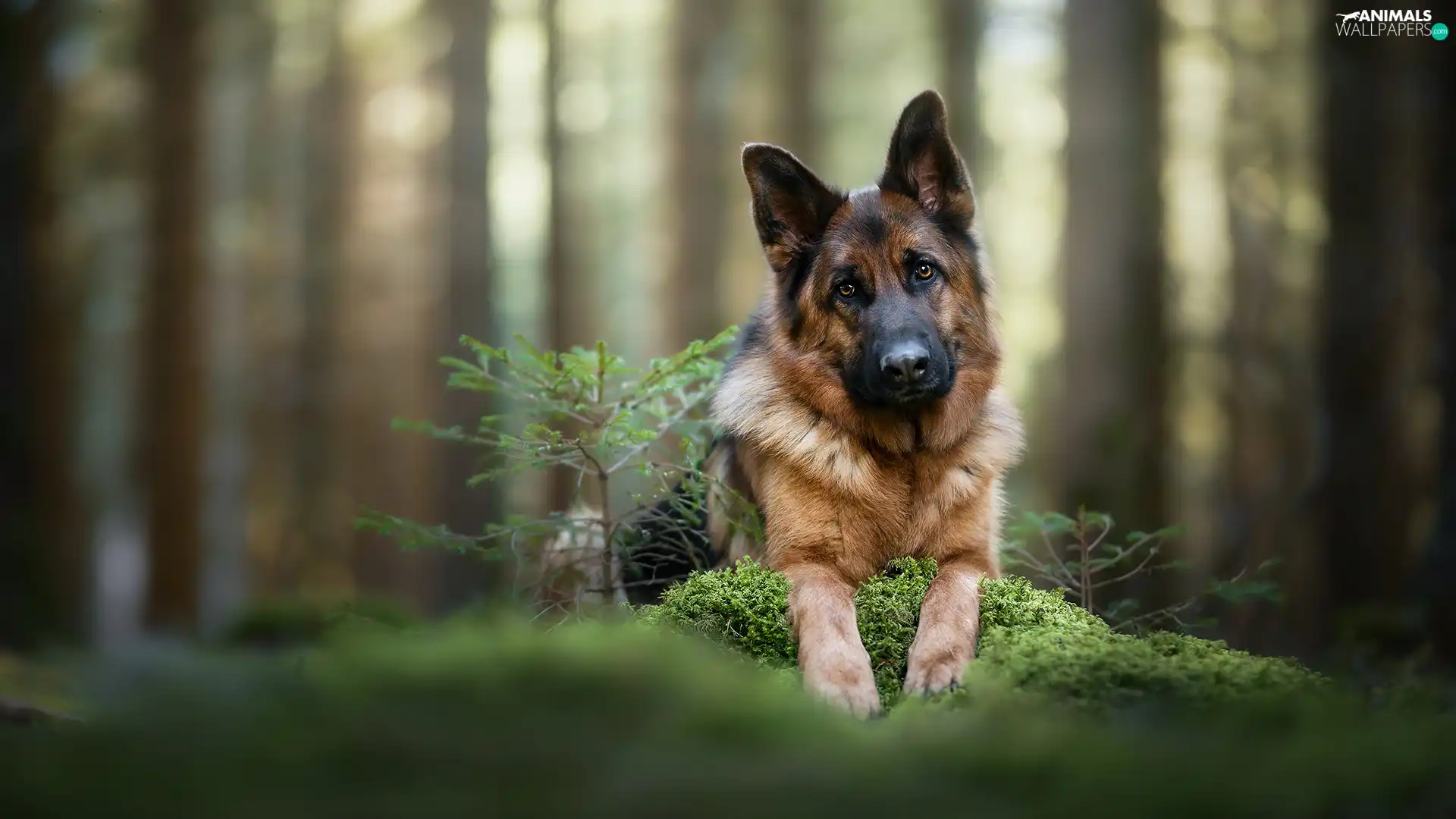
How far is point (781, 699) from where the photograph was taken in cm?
263

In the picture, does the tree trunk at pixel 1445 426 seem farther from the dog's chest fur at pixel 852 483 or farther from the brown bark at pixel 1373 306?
the dog's chest fur at pixel 852 483

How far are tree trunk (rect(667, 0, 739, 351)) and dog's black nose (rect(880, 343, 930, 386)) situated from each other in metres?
10.1

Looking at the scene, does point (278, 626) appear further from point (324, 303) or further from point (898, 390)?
point (898, 390)

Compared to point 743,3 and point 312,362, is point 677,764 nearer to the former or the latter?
point 743,3

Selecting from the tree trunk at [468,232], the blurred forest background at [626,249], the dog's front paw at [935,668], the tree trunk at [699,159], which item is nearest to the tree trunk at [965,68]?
the blurred forest background at [626,249]

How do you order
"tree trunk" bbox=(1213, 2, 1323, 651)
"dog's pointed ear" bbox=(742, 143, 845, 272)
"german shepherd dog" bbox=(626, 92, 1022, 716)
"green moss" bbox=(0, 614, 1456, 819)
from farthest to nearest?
"tree trunk" bbox=(1213, 2, 1323, 651) → "dog's pointed ear" bbox=(742, 143, 845, 272) → "german shepherd dog" bbox=(626, 92, 1022, 716) → "green moss" bbox=(0, 614, 1456, 819)

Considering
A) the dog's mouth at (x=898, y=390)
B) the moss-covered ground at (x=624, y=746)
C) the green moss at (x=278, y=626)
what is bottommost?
the green moss at (x=278, y=626)

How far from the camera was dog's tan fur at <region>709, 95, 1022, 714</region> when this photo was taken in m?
4.32

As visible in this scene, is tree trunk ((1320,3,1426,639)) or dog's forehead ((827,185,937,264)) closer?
dog's forehead ((827,185,937,264))

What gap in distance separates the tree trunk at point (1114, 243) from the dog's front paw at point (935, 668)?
21.1 ft

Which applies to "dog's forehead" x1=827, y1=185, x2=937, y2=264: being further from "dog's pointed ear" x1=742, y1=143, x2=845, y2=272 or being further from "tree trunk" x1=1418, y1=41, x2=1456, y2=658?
"tree trunk" x1=1418, y1=41, x2=1456, y2=658

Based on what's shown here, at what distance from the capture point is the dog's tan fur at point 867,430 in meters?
4.32

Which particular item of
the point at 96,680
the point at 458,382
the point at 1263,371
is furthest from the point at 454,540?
the point at 1263,371

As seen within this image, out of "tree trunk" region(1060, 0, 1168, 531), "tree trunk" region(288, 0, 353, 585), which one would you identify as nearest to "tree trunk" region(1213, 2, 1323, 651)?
"tree trunk" region(1060, 0, 1168, 531)
